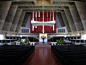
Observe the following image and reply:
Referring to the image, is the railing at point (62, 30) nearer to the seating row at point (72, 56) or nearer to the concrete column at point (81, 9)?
the concrete column at point (81, 9)

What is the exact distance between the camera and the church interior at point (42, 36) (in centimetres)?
Answer: 347

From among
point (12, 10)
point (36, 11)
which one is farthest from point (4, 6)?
point (36, 11)

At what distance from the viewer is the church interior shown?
347 cm

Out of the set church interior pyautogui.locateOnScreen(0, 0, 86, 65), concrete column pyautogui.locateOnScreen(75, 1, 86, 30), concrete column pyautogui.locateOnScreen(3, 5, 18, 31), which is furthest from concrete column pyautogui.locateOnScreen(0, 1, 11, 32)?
concrete column pyautogui.locateOnScreen(75, 1, 86, 30)

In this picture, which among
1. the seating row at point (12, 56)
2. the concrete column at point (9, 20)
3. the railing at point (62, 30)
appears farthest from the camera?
the railing at point (62, 30)

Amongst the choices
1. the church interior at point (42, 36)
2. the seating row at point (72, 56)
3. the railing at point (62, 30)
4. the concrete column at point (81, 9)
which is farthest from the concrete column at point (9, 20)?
the seating row at point (72, 56)

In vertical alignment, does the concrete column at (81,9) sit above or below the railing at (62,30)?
above

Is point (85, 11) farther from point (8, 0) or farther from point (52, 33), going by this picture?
point (8, 0)

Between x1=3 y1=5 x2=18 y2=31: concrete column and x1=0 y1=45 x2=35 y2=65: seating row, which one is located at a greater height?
x1=3 y1=5 x2=18 y2=31: concrete column

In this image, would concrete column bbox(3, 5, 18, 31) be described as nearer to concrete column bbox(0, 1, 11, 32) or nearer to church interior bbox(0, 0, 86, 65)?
church interior bbox(0, 0, 86, 65)

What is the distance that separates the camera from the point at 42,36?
18422 mm

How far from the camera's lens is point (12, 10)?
16.5 meters

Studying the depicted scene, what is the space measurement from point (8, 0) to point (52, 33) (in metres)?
13.2

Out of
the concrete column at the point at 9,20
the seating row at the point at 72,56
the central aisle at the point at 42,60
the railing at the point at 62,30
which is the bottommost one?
the central aisle at the point at 42,60
